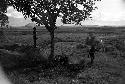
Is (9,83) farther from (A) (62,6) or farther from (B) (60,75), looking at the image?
(A) (62,6)

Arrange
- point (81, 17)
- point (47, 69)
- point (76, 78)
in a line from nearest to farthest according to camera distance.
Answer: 1. point (76, 78)
2. point (47, 69)
3. point (81, 17)

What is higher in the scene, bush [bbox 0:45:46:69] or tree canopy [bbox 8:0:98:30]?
tree canopy [bbox 8:0:98:30]

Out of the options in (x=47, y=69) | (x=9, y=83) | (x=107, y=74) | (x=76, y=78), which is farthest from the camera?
(x=47, y=69)

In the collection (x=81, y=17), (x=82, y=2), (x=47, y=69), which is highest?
(x=82, y=2)

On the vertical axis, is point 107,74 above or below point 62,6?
below

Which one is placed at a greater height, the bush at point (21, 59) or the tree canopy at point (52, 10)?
the tree canopy at point (52, 10)

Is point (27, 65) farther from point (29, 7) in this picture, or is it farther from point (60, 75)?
point (29, 7)

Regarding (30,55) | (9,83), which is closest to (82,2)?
(30,55)

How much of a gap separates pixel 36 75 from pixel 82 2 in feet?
39.7

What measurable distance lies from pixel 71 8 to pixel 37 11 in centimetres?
433

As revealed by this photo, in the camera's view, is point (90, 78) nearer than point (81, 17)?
Yes

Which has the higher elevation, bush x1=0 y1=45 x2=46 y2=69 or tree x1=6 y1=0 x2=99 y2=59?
tree x1=6 y1=0 x2=99 y2=59

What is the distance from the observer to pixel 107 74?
22516mm

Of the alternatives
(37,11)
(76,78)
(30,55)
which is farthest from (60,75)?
(37,11)
